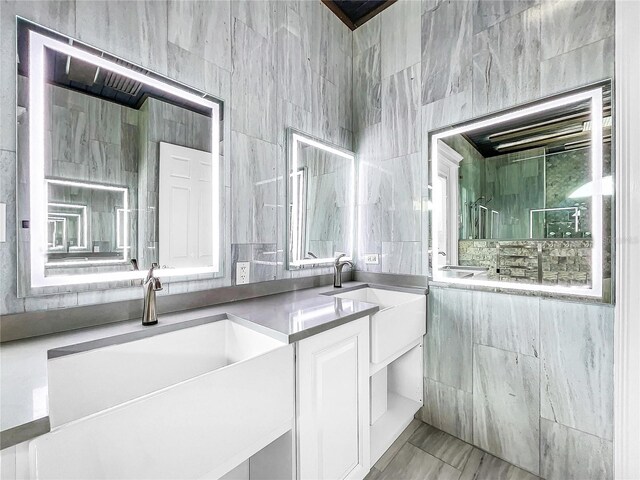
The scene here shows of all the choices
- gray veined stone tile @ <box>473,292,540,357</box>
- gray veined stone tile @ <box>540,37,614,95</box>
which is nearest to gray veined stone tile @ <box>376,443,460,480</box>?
gray veined stone tile @ <box>473,292,540,357</box>

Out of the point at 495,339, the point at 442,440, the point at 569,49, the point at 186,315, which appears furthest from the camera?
the point at 442,440

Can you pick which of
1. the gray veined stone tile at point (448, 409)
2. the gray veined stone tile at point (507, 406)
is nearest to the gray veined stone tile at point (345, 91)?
the gray veined stone tile at point (507, 406)

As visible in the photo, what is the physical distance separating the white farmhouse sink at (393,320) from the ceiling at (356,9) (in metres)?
2.00

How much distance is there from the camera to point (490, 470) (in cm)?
147

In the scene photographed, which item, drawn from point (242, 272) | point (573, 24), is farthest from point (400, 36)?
point (242, 272)

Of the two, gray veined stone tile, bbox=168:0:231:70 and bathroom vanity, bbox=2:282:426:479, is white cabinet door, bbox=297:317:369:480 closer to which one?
bathroom vanity, bbox=2:282:426:479

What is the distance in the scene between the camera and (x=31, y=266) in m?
0.95

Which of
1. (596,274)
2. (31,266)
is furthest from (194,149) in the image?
(596,274)

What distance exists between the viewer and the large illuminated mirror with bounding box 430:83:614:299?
4.28 feet

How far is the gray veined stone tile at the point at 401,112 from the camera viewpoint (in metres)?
Answer: 1.87

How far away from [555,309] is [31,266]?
217 cm

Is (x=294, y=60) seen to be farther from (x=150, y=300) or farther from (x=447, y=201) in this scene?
(x=150, y=300)

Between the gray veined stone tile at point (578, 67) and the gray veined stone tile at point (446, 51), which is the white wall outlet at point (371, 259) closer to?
the gray veined stone tile at point (446, 51)

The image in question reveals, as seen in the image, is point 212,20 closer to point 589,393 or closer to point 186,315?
point 186,315
